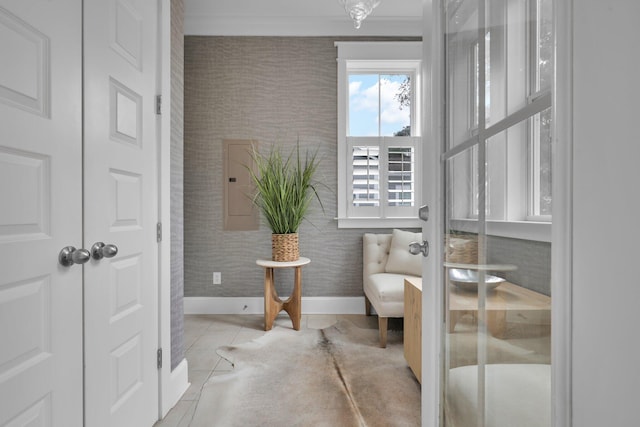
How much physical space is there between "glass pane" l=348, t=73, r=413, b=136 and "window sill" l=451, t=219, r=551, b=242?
2.62 metres

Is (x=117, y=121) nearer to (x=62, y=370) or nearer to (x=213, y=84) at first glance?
(x=62, y=370)

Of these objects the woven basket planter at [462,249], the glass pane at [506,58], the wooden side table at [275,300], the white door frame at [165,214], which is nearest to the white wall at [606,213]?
the glass pane at [506,58]

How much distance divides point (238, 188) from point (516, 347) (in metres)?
2.88

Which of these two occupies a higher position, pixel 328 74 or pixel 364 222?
pixel 328 74

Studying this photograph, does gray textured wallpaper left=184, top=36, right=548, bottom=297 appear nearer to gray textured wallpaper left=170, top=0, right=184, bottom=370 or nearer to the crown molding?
the crown molding

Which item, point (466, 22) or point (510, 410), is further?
point (466, 22)

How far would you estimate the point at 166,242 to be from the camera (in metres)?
1.63

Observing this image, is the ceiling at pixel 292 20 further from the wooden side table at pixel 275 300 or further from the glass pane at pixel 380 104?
the wooden side table at pixel 275 300

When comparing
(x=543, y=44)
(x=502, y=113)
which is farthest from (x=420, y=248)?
(x=543, y=44)

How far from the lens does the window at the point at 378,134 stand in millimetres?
3174

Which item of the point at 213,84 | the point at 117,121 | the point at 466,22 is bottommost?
the point at 117,121

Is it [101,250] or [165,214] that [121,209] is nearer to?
[101,250]

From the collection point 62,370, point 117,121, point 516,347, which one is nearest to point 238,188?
point 117,121

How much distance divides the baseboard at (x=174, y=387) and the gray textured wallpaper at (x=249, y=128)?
136 cm
